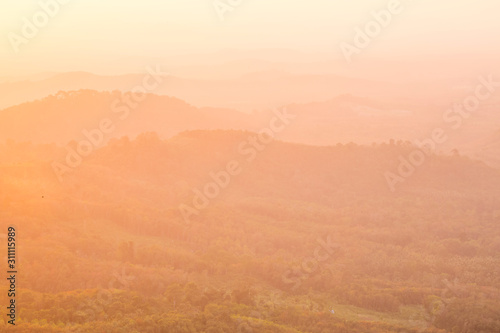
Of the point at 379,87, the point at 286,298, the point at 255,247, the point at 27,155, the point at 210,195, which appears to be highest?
the point at 379,87

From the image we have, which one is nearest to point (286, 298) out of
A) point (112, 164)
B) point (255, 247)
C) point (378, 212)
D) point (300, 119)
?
point (255, 247)

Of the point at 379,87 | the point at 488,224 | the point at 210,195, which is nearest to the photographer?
the point at 488,224

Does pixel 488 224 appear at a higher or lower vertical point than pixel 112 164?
lower

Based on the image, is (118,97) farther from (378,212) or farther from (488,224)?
(488,224)

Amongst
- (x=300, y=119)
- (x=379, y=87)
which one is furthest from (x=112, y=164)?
(x=379, y=87)

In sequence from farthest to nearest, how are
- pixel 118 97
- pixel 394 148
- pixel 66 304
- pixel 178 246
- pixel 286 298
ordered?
pixel 118 97
pixel 394 148
pixel 178 246
pixel 286 298
pixel 66 304

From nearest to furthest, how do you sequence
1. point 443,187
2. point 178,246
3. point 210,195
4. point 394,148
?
1. point 178,246
2. point 210,195
3. point 443,187
4. point 394,148

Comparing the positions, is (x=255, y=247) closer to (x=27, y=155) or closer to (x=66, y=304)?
(x=66, y=304)

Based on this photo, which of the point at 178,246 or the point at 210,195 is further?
the point at 210,195

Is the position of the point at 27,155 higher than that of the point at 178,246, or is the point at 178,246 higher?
the point at 27,155
